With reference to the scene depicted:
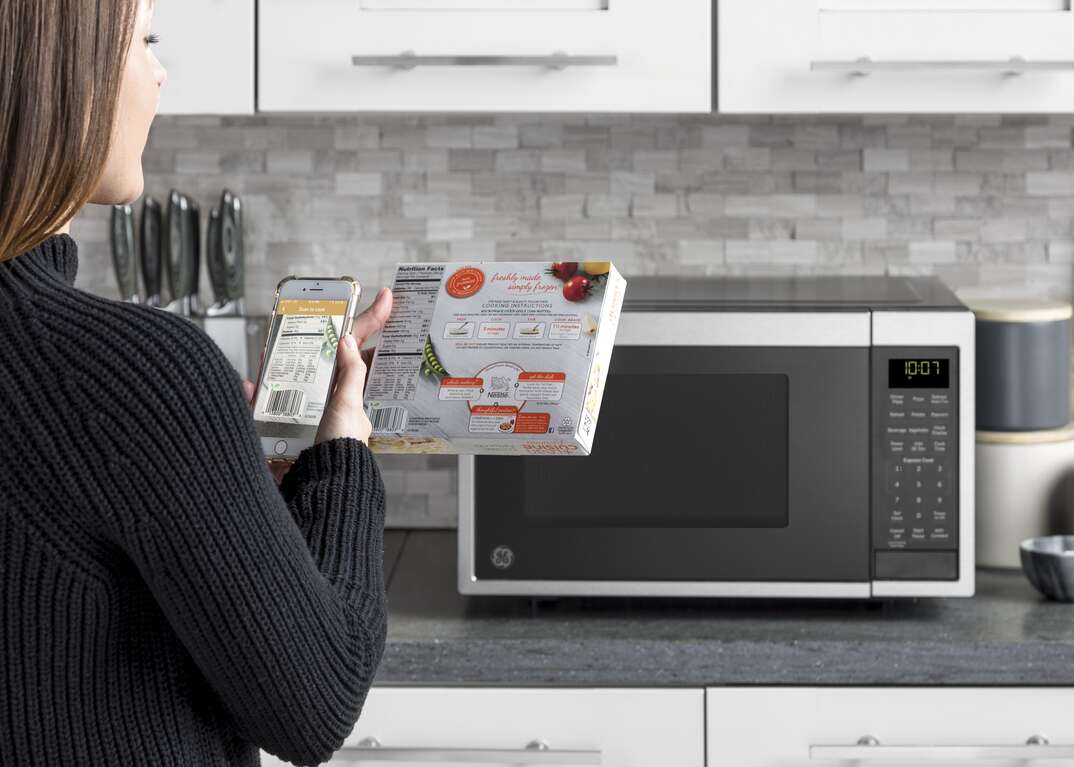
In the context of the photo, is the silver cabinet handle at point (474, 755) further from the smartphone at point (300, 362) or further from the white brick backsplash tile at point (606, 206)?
the white brick backsplash tile at point (606, 206)

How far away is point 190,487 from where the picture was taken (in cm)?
68

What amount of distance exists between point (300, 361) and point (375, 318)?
132 millimetres

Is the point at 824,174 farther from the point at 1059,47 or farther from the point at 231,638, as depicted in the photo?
the point at 231,638

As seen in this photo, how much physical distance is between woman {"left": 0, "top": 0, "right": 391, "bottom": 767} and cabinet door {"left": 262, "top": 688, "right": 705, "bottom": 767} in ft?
2.07

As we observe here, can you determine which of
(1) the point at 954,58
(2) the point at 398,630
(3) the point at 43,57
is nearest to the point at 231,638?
(3) the point at 43,57

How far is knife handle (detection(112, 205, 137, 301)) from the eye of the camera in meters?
1.78

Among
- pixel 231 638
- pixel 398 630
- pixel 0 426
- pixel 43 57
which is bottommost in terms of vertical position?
pixel 398 630

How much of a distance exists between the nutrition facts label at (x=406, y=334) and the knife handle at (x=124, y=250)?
822 mm

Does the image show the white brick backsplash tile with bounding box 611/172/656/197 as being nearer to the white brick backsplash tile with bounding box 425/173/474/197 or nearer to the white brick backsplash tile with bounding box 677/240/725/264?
the white brick backsplash tile with bounding box 677/240/725/264

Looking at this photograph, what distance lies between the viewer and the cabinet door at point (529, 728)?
138 centimetres

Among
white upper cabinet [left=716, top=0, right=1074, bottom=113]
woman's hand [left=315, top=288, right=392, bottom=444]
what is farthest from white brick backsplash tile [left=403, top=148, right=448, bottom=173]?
woman's hand [left=315, top=288, right=392, bottom=444]

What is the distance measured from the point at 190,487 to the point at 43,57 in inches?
8.7

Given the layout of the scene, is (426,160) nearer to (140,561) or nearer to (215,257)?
(215,257)

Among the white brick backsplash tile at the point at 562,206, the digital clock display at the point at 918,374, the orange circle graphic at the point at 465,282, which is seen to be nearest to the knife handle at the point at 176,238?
the white brick backsplash tile at the point at 562,206
